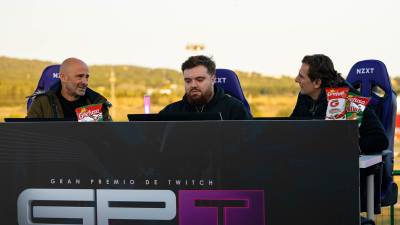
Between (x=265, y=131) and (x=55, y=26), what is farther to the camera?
(x=55, y=26)

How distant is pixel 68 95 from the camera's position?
5.52 metres

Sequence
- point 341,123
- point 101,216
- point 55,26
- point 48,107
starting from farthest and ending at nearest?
point 55,26
point 48,107
point 101,216
point 341,123

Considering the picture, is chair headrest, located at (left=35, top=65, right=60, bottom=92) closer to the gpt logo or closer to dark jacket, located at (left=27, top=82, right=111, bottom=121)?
dark jacket, located at (left=27, top=82, right=111, bottom=121)

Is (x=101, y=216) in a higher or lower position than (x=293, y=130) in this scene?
lower

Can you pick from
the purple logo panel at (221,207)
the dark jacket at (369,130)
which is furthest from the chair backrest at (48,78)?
the purple logo panel at (221,207)

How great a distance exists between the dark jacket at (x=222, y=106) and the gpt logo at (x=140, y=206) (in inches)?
69.6

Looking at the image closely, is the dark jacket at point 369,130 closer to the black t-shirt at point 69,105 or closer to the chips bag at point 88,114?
the chips bag at point 88,114

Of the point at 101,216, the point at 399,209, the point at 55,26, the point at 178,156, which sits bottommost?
the point at 399,209

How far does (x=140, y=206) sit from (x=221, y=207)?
33cm

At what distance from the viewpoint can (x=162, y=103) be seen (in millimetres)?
37812

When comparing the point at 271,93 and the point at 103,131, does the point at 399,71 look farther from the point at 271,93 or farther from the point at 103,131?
the point at 103,131

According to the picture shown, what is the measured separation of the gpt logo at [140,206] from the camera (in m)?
3.04

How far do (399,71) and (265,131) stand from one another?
2907 centimetres

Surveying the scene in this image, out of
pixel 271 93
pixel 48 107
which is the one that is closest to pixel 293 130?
pixel 48 107
